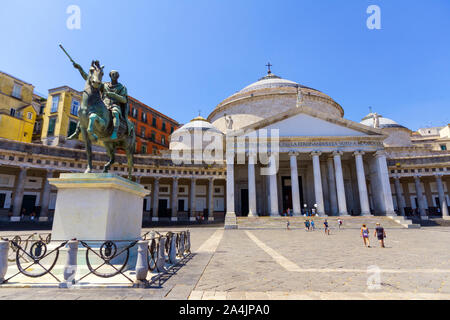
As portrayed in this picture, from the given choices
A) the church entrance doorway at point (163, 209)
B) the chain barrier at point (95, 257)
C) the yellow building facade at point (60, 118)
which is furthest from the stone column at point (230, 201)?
the yellow building facade at point (60, 118)

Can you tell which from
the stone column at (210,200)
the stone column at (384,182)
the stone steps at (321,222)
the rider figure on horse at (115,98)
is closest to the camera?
the rider figure on horse at (115,98)

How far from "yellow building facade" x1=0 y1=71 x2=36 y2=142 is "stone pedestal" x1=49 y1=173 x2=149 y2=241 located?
110ft

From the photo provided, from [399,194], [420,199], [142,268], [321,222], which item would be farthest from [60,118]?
[420,199]

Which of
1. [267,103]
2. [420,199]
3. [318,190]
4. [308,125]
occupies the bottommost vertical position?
[420,199]

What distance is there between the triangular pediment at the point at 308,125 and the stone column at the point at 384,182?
299cm

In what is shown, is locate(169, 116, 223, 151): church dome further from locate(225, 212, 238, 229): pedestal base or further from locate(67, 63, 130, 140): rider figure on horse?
→ locate(67, 63, 130, 140): rider figure on horse

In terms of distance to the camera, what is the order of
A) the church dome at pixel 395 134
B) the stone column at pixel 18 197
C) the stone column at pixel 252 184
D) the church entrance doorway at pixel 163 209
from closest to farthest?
the stone column at pixel 18 197 < the stone column at pixel 252 184 < the church entrance doorway at pixel 163 209 < the church dome at pixel 395 134

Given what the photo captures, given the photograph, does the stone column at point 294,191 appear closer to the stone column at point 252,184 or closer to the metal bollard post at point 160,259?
the stone column at point 252,184

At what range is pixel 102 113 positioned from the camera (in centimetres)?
618

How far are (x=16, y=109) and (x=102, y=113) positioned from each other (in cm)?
3591

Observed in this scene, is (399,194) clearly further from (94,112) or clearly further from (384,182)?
(94,112)

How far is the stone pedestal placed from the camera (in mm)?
5508

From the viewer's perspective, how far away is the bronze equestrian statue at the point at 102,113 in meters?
6.02
